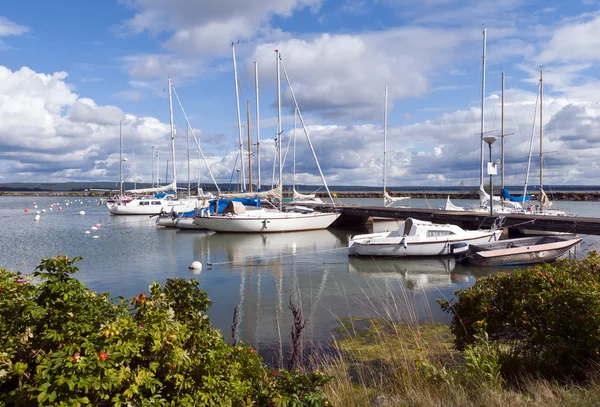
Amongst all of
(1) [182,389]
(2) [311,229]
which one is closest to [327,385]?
(1) [182,389]

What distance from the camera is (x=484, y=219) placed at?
97.3ft

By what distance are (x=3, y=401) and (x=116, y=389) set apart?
76 centimetres

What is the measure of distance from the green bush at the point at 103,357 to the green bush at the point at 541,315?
9.87 feet

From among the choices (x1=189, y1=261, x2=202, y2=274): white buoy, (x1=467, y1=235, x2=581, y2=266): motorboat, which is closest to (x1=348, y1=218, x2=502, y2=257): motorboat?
(x1=467, y1=235, x2=581, y2=266): motorboat

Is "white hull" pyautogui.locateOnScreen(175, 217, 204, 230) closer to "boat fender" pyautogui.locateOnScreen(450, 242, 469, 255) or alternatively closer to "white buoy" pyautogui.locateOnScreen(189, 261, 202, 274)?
"white buoy" pyautogui.locateOnScreen(189, 261, 202, 274)

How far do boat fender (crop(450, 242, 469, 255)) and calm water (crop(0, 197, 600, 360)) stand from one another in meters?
0.70

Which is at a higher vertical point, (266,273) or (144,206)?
(144,206)

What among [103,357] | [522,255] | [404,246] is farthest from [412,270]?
[103,357]

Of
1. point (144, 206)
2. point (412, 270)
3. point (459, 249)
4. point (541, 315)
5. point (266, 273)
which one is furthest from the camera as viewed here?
point (144, 206)

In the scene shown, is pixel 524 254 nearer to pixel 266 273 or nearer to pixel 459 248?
pixel 459 248

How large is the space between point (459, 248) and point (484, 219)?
8.56 m

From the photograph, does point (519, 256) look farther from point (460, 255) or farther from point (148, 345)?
point (148, 345)

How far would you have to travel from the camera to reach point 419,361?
5.93 meters

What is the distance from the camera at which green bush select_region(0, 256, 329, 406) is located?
126 inches
